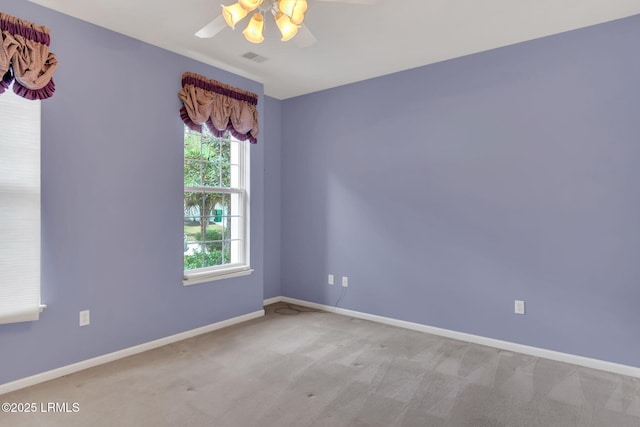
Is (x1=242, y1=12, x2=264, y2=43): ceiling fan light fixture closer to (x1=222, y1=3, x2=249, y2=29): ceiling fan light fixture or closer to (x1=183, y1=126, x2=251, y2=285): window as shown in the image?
(x1=222, y1=3, x2=249, y2=29): ceiling fan light fixture

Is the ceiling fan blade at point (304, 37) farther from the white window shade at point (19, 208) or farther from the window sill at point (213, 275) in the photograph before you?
the window sill at point (213, 275)

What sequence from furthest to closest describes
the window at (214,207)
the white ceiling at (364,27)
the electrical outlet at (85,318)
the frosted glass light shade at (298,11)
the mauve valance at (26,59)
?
the window at (214,207), the electrical outlet at (85,318), the white ceiling at (364,27), the mauve valance at (26,59), the frosted glass light shade at (298,11)

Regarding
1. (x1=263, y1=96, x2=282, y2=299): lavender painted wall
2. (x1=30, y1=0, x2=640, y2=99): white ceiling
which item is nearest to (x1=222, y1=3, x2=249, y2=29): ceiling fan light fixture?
(x1=30, y1=0, x2=640, y2=99): white ceiling

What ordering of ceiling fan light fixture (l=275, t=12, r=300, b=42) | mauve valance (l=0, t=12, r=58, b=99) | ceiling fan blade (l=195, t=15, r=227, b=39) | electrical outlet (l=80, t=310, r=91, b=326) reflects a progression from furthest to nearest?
electrical outlet (l=80, t=310, r=91, b=326)
mauve valance (l=0, t=12, r=58, b=99)
ceiling fan blade (l=195, t=15, r=227, b=39)
ceiling fan light fixture (l=275, t=12, r=300, b=42)

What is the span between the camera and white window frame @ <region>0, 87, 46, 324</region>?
245cm

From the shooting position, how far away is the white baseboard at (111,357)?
2.51 m

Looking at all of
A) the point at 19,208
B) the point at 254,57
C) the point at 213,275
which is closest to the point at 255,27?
the point at 254,57

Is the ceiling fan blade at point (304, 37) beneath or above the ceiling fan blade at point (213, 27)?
beneath

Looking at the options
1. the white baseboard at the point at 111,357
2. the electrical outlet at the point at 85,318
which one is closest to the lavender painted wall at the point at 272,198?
the white baseboard at the point at 111,357

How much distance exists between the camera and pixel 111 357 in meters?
2.97

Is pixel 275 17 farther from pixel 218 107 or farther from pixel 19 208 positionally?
pixel 19 208

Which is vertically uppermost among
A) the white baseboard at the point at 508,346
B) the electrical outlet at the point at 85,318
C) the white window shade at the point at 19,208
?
the white window shade at the point at 19,208

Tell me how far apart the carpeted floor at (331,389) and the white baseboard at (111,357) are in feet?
0.21

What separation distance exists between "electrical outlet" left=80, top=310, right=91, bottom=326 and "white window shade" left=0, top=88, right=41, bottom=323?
0.32 m
